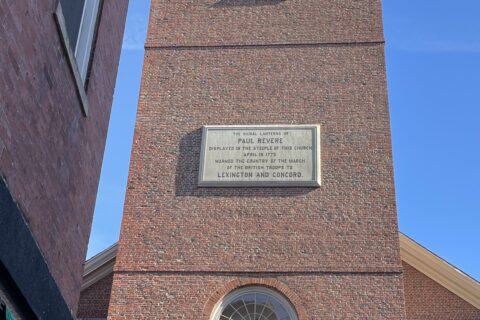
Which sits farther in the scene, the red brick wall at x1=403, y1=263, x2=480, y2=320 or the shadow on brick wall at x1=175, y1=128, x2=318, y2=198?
the red brick wall at x1=403, y1=263, x2=480, y2=320

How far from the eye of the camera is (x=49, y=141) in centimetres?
613

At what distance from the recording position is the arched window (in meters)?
13.5

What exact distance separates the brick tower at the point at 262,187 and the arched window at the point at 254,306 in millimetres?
19

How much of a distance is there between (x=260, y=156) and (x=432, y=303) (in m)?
4.75

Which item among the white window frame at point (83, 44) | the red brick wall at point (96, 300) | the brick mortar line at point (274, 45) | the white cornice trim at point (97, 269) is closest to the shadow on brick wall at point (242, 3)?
the brick mortar line at point (274, 45)

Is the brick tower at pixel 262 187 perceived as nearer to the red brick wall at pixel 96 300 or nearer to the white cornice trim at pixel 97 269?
the white cornice trim at pixel 97 269

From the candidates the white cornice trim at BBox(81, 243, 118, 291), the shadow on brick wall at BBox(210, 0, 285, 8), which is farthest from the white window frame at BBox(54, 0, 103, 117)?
the shadow on brick wall at BBox(210, 0, 285, 8)

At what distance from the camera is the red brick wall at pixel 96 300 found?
52.2ft

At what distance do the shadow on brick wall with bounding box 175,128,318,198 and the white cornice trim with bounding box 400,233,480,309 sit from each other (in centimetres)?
293

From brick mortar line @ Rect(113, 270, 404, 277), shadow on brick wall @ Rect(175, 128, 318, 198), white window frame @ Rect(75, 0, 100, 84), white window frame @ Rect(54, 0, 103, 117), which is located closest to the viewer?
white window frame @ Rect(54, 0, 103, 117)

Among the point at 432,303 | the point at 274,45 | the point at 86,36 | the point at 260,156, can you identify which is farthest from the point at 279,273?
the point at 86,36

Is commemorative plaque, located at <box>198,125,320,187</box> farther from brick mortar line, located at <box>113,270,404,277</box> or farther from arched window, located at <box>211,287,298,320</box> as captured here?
arched window, located at <box>211,287,298,320</box>

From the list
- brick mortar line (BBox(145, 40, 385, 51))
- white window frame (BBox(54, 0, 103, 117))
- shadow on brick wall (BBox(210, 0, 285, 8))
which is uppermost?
shadow on brick wall (BBox(210, 0, 285, 8))

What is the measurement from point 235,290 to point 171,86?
16.6 ft
